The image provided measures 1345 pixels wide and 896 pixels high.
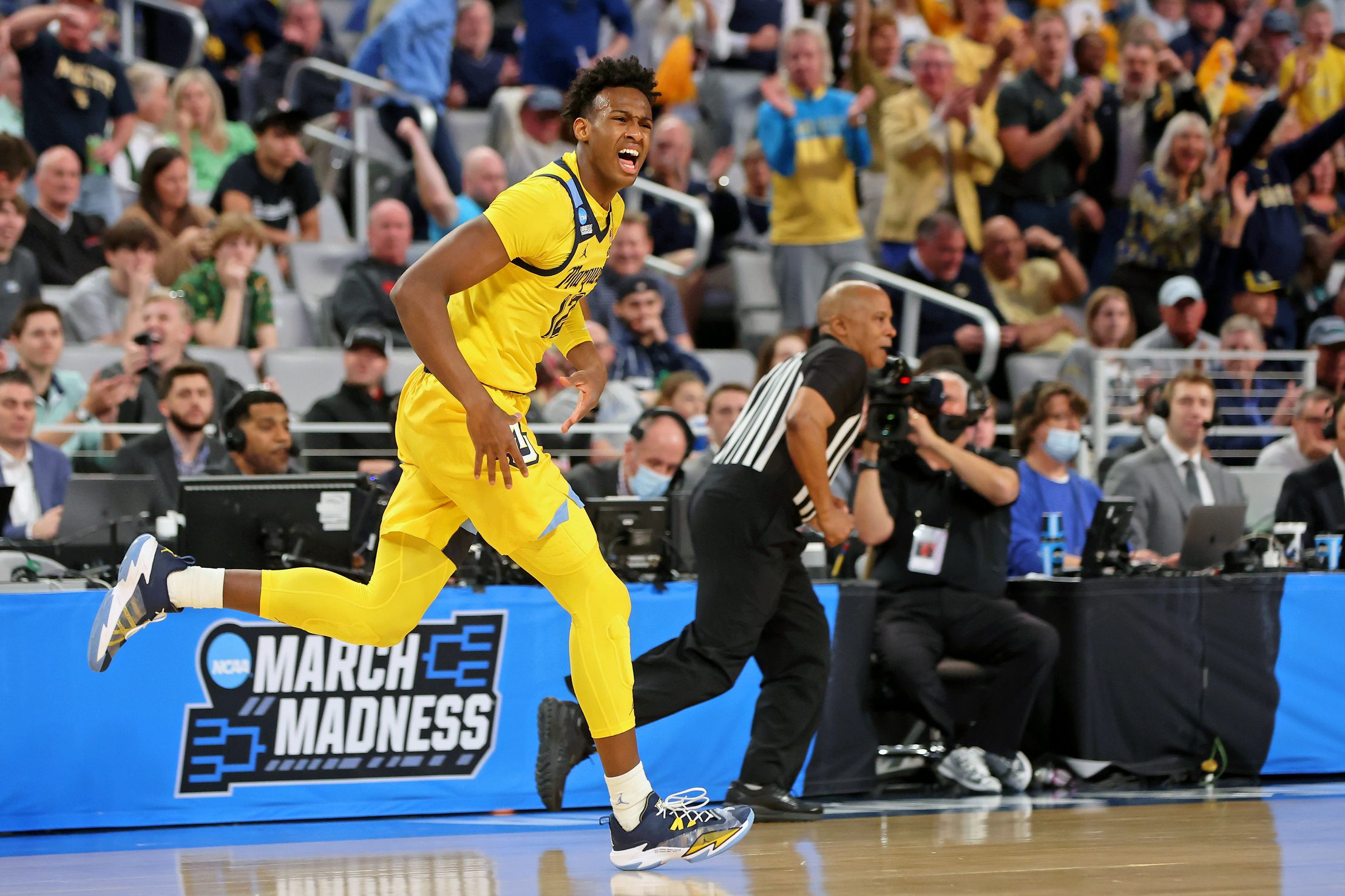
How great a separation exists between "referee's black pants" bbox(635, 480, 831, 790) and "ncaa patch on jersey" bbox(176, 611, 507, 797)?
31.9 inches

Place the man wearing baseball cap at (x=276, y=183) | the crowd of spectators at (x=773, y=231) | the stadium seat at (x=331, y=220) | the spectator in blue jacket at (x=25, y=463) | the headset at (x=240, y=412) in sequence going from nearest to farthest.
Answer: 1. the headset at (x=240, y=412)
2. the spectator in blue jacket at (x=25, y=463)
3. the crowd of spectators at (x=773, y=231)
4. the man wearing baseball cap at (x=276, y=183)
5. the stadium seat at (x=331, y=220)

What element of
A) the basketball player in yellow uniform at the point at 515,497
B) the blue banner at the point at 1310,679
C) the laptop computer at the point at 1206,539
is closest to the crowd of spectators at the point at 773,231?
the laptop computer at the point at 1206,539

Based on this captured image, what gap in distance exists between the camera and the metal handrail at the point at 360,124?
→ 10477 millimetres

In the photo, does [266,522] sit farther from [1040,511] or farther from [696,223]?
[696,223]

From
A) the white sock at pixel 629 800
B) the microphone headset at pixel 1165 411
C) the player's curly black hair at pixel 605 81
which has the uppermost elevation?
the player's curly black hair at pixel 605 81

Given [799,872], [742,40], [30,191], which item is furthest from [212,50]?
[799,872]

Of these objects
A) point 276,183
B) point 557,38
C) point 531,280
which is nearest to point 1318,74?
point 557,38

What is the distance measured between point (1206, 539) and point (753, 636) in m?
2.45

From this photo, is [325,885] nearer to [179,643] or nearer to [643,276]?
[179,643]

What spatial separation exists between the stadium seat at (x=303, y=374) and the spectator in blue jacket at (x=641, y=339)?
1556mm

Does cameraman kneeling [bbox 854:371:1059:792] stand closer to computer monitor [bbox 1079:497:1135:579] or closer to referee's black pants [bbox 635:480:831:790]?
computer monitor [bbox 1079:497:1135:579]

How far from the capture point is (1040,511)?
24.7ft

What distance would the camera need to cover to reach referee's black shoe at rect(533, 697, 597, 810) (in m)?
5.09

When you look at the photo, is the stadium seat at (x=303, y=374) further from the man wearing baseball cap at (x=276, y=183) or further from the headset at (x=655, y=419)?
the headset at (x=655, y=419)
